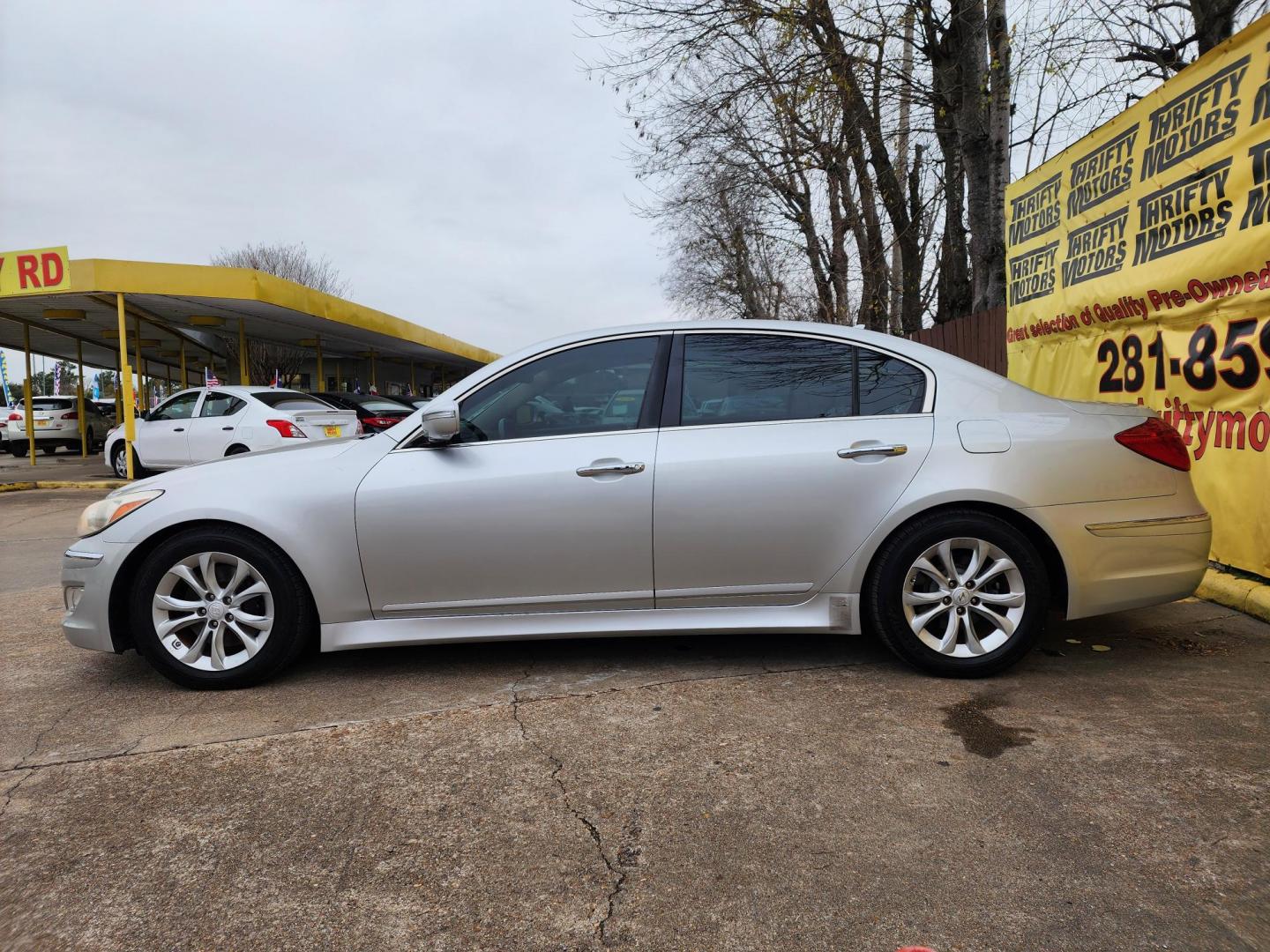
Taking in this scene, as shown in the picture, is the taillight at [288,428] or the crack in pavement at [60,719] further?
the taillight at [288,428]

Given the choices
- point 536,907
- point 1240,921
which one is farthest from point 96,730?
point 1240,921

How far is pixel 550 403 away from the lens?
12.5ft

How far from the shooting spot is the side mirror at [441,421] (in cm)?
357

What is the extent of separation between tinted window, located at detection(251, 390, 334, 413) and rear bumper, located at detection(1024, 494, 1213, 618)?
11.0 m

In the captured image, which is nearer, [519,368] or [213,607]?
[213,607]

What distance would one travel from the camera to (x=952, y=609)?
141 inches

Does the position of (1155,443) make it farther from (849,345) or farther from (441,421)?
(441,421)

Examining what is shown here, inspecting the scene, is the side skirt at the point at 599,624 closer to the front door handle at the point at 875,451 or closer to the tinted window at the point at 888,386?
the front door handle at the point at 875,451

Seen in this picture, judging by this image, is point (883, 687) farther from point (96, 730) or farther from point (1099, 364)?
point (1099, 364)

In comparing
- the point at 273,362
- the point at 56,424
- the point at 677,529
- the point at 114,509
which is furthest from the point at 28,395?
the point at 273,362

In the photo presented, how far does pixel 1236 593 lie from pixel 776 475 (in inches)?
117

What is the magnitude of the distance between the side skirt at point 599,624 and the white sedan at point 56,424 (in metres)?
22.4

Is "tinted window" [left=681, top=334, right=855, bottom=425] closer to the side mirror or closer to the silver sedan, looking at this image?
the silver sedan

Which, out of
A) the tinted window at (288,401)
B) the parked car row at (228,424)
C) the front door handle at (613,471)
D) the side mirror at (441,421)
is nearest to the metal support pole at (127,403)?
the parked car row at (228,424)
